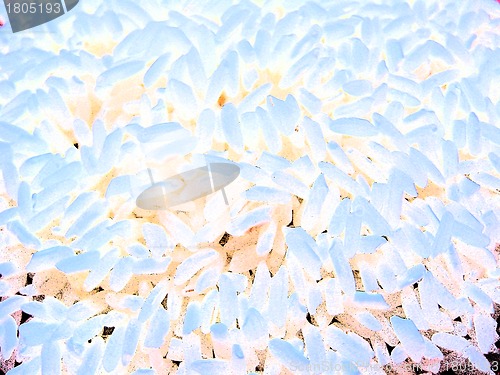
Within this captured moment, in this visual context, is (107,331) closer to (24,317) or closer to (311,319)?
(24,317)

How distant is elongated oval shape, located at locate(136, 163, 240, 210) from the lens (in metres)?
0.68

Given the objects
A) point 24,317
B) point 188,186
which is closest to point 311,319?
point 188,186

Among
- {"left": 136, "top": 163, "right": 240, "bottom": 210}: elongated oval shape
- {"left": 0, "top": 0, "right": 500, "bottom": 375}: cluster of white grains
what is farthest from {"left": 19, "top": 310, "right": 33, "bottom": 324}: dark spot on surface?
{"left": 136, "top": 163, "right": 240, "bottom": 210}: elongated oval shape

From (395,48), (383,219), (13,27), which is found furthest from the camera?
(13,27)

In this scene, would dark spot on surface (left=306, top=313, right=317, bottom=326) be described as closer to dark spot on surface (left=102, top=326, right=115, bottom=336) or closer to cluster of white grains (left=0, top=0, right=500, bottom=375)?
cluster of white grains (left=0, top=0, right=500, bottom=375)

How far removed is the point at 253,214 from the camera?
68cm

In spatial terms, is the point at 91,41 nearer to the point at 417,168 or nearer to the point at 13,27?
the point at 13,27

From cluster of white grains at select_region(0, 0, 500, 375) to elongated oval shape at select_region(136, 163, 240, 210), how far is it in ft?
0.04

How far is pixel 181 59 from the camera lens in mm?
743

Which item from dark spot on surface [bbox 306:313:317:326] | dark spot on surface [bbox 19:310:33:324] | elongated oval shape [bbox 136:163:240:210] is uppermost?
elongated oval shape [bbox 136:163:240:210]

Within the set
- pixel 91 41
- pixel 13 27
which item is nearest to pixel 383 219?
pixel 91 41

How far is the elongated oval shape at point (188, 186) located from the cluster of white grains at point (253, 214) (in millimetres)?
12

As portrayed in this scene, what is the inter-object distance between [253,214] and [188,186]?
0.08 m

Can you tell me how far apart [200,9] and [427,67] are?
306 mm
